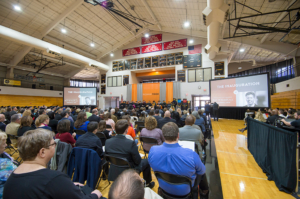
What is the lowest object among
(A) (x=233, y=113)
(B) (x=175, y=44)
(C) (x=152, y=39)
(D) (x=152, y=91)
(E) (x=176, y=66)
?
(A) (x=233, y=113)

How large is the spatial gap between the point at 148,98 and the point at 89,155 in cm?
1270

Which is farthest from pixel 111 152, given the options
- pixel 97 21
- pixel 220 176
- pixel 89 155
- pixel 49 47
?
pixel 97 21

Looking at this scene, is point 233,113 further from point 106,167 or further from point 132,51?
point 132,51

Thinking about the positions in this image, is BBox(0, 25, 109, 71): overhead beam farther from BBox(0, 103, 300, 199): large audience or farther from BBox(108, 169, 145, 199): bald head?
BBox(108, 169, 145, 199): bald head

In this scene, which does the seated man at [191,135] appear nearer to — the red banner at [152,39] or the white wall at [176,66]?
the white wall at [176,66]

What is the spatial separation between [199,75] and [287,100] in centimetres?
626

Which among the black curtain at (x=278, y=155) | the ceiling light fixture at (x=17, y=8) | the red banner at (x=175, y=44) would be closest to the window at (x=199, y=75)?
the red banner at (x=175, y=44)

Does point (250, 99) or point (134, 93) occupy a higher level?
point (134, 93)

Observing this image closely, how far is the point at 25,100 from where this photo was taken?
14281 mm

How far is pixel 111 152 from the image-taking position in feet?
6.03

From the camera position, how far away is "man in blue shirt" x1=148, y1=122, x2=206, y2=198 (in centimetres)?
134

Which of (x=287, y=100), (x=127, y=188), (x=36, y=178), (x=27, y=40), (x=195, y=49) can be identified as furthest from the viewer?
(x=195, y=49)

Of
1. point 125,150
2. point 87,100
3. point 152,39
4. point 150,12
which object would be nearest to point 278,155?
point 125,150

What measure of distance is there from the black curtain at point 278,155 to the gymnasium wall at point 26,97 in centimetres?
1880
